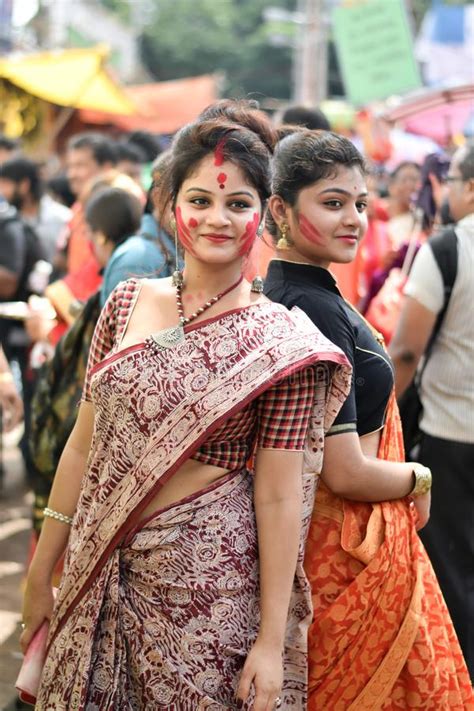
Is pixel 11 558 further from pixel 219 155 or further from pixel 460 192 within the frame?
pixel 219 155

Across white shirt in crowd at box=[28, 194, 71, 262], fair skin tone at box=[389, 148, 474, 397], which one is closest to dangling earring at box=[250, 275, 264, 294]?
fair skin tone at box=[389, 148, 474, 397]

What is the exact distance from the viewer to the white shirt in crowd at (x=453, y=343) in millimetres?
3867

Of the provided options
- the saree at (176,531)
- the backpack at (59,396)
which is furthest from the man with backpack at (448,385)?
the saree at (176,531)

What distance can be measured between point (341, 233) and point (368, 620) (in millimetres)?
894

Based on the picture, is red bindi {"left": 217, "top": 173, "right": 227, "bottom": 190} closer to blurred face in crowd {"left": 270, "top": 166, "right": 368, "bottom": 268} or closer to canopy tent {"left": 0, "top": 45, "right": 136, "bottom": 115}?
blurred face in crowd {"left": 270, "top": 166, "right": 368, "bottom": 268}

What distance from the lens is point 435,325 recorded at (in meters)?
3.94

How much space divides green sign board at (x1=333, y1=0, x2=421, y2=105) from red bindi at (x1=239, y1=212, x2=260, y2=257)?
676 cm

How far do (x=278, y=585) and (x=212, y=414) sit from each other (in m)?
0.38

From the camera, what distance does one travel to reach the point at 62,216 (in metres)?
7.92

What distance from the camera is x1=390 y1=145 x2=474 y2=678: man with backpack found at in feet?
12.7

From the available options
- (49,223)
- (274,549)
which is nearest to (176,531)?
(274,549)

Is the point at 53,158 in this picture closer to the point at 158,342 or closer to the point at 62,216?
the point at 62,216

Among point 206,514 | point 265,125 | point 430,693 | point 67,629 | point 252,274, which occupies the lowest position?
point 430,693

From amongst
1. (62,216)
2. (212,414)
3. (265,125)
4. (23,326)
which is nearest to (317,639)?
(212,414)
